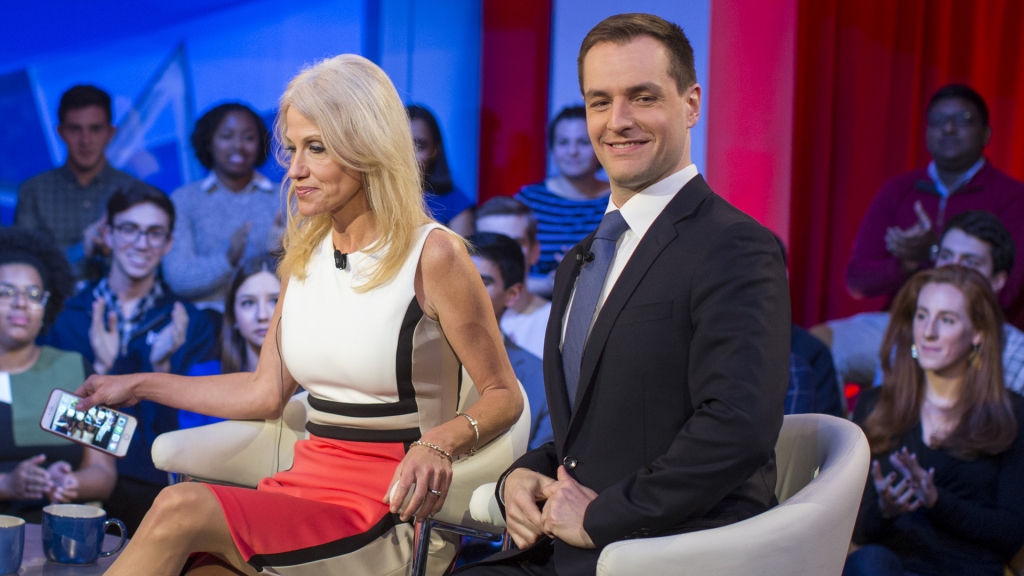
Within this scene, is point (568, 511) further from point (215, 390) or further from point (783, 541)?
point (215, 390)

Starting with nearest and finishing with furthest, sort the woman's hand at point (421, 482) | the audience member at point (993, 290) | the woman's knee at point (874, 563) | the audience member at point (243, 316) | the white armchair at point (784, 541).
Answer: the white armchair at point (784, 541)
the woman's hand at point (421, 482)
the woman's knee at point (874, 563)
the audience member at point (993, 290)
the audience member at point (243, 316)

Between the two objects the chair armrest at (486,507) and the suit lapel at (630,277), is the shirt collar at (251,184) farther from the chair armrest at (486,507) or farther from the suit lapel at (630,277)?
the suit lapel at (630,277)

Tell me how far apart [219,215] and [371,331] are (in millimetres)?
2572

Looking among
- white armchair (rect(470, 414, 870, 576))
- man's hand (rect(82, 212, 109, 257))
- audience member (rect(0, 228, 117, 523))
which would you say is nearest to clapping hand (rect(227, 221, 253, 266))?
man's hand (rect(82, 212, 109, 257))

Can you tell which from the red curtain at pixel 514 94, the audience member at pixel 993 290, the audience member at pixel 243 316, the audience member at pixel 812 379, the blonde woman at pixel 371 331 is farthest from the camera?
the red curtain at pixel 514 94

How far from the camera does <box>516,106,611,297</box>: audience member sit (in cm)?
421

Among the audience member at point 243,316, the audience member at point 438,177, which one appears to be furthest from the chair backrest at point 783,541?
the audience member at point 243,316

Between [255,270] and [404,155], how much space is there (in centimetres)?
238

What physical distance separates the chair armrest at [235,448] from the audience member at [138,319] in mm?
2073

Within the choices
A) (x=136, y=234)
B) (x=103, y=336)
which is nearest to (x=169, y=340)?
(x=103, y=336)

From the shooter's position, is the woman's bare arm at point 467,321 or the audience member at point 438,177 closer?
the woman's bare arm at point 467,321

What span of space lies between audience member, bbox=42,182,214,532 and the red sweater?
289 centimetres

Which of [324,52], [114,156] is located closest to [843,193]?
[324,52]

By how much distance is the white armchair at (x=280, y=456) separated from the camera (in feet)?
6.22
